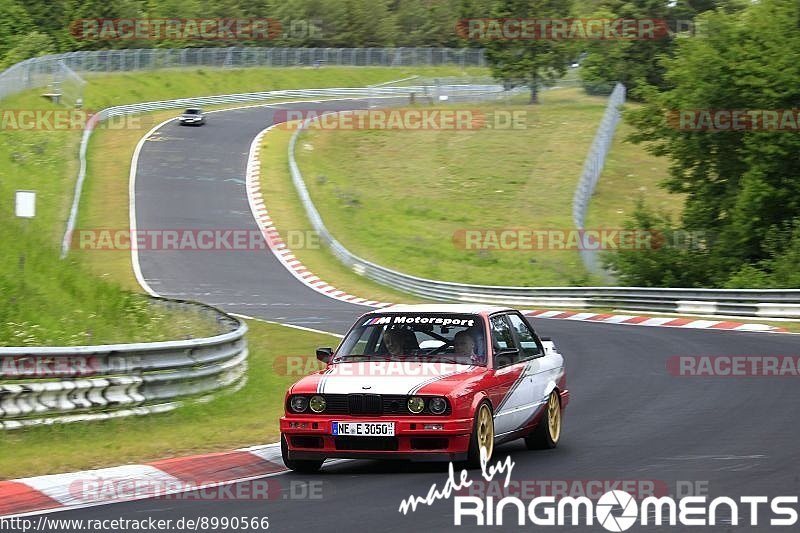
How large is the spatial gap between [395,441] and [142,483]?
6.70 feet

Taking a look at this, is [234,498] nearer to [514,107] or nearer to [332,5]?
[514,107]

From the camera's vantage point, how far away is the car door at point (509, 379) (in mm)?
10852

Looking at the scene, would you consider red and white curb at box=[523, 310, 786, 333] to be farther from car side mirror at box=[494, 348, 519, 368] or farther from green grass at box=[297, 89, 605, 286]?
car side mirror at box=[494, 348, 519, 368]

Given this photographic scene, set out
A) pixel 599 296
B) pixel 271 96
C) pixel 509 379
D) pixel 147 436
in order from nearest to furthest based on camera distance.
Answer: pixel 509 379 < pixel 147 436 < pixel 599 296 < pixel 271 96

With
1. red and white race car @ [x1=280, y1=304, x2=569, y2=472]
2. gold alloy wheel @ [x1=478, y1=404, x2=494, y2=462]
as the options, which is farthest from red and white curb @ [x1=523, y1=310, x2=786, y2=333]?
gold alloy wheel @ [x1=478, y1=404, x2=494, y2=462]

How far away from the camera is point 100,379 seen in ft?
40.9

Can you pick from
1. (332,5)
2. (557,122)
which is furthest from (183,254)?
(332,5)

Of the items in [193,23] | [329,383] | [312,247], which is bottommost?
[312,247]

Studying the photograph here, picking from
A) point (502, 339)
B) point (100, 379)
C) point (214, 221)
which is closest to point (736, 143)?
point (214, 221)

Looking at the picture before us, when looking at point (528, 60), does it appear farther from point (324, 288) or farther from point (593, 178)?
point (324, 288)

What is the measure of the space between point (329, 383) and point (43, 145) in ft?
139

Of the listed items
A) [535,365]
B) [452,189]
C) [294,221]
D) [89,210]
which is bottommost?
[294,221]

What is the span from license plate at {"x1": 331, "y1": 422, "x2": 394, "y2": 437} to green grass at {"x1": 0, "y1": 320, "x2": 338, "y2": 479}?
2.07 m

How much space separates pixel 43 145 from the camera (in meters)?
50.0
